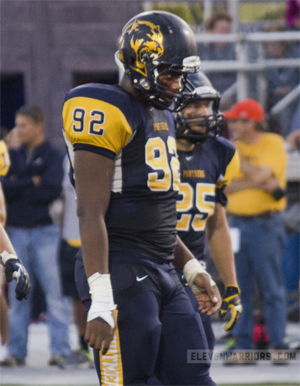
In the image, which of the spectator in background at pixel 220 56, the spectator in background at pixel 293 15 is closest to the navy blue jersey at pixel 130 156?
the spectator in background at pixel 220 56

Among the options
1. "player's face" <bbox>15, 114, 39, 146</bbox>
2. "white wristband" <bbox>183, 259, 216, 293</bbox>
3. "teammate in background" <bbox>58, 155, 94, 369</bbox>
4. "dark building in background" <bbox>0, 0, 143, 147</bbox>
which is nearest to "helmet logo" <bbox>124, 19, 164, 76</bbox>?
"white wristband" <bbox>183, 259, 216, 293</bbox>

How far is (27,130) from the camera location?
21.8 ft

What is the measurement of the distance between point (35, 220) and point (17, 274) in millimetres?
2942

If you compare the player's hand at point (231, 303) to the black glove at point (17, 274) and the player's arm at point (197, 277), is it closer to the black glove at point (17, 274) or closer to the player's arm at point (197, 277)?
the player's arm at point (197, 277)

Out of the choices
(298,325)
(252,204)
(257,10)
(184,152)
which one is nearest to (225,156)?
(184,152)

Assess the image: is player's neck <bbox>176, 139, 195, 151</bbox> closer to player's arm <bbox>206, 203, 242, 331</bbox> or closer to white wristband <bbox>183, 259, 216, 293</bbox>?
player's arm <bbox>206, 203, 242, 331</bbox>

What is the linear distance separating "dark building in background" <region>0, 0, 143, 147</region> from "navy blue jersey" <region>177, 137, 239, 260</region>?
6409mm

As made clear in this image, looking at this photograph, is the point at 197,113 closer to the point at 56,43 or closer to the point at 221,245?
the point at 221,245

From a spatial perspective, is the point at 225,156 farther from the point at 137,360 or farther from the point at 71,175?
the point at 137,360

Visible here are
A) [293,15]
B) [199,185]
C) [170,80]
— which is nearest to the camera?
[170,80]

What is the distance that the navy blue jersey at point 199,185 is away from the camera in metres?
4.08

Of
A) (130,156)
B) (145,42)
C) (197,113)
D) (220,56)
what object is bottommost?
(130,156)

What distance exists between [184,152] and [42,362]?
2.98 metres

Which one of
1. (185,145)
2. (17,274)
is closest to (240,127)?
(185,145)
